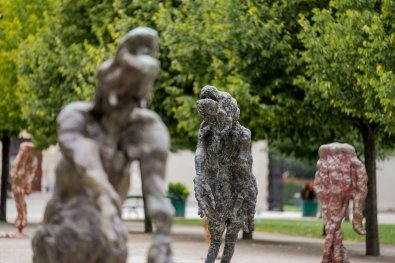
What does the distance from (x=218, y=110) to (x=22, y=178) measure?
12.3 m

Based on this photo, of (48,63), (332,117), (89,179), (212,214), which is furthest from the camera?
(48,63)

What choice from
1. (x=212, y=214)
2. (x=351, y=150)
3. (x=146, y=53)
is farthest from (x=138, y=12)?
(x=146, y=53)

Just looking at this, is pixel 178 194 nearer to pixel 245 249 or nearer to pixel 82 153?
pixel 245 249

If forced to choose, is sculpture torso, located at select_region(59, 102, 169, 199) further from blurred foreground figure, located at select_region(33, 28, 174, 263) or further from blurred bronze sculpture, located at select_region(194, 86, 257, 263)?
blurred bronze sculpture, located at select_region(194, 86, 257, 263)

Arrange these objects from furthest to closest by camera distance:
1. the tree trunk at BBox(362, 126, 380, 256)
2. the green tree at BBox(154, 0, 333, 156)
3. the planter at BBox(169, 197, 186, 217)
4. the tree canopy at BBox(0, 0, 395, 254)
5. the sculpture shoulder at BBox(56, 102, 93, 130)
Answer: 1. the planter at BBox(169, 197, 186, 217)
2. the green tree at BBox(154, 0, 333, 156)
3. the tree trunk at BBox(362, 126, 380, 256)
4. the tree canopy at BBox(0, 0, 395, 254)
5. the sculpture shoulder at BBox(56, 102, 93, 130)

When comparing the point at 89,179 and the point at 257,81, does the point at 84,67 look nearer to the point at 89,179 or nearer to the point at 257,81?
the point at 257,81

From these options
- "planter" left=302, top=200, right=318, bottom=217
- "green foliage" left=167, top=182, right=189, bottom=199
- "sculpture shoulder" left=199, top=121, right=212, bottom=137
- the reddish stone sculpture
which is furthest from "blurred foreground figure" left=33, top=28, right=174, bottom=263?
"planter" left=302, top=200, right=318, bottom=217

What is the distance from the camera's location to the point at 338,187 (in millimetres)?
17734

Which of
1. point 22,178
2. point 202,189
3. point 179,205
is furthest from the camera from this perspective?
point 179,205

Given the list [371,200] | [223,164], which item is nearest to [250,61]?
[371,200]

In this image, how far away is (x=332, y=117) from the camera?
24234 mm

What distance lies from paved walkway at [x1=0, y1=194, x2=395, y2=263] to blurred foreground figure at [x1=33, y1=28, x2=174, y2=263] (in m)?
12.4

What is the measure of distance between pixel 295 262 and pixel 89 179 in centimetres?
1468

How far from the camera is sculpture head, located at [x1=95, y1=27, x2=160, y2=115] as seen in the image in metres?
6.31
